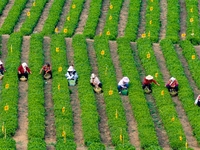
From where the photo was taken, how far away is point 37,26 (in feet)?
148

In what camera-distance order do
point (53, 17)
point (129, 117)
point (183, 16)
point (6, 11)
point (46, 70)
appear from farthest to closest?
point (183, 16) → point (6, 11) → point (53, 17) → point (46, 70) → point (129, 117)

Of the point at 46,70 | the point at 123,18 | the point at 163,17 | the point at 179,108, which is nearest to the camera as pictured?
the point at 179,108

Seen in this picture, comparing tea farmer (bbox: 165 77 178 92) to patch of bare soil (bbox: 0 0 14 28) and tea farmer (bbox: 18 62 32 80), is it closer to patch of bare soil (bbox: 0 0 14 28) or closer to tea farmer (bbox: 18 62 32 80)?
tea farmer (bbox: 18 62 32 80)

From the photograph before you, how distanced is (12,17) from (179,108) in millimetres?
14950

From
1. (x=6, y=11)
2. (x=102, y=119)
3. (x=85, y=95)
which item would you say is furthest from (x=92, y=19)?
(x=102, y=119)

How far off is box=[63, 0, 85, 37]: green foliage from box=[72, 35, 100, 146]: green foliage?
56.0 inches

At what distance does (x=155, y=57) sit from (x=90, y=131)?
33.3 ft

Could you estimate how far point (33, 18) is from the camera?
1809 inches

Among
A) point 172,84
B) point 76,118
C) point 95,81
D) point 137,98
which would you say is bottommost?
point 76,118

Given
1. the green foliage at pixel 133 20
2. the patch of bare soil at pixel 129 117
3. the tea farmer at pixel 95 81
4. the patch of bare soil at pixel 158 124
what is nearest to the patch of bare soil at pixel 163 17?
the green foliage at pixel 133 20

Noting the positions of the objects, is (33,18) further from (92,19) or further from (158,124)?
(158,124)

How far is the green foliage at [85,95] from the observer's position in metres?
31.6

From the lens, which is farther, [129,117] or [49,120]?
[129,117]

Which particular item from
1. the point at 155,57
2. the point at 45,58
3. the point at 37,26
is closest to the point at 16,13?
the point at 37,26
